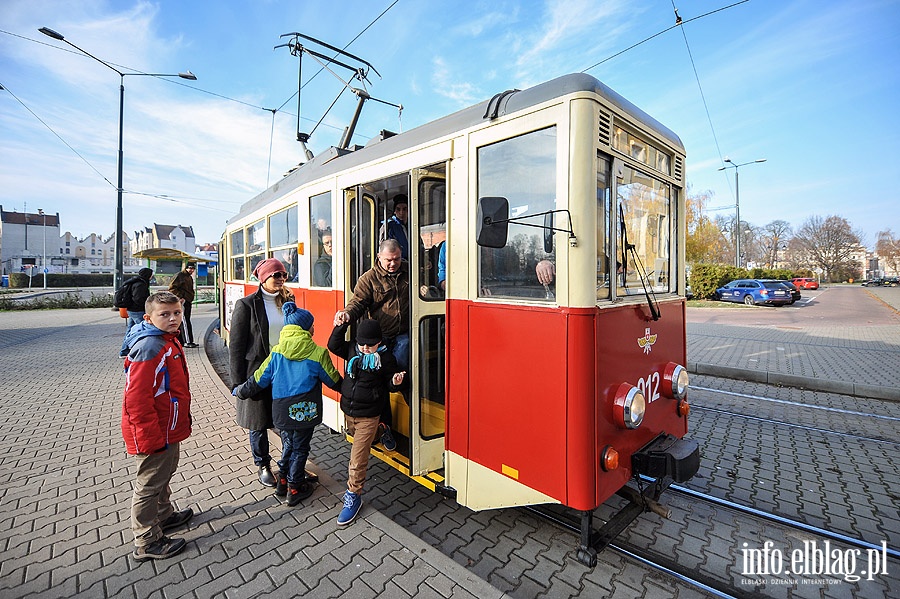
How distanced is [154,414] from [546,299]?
8.42 ft

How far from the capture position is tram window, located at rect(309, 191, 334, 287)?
4.42 m

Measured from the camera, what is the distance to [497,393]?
→ 287 centimetres

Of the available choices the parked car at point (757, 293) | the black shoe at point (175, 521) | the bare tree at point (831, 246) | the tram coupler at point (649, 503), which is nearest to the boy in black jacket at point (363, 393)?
the black shoe at point (175, 521)

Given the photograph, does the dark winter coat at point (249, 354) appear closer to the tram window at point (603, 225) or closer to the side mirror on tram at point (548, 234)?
the side mirror on tram at point (548, 234)

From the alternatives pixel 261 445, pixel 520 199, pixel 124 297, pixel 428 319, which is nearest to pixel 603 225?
pixel 520 199

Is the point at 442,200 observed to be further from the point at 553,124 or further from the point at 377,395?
the point at 377,395

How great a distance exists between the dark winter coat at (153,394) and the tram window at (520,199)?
7.00 ft

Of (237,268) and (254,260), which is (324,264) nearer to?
(254,260)

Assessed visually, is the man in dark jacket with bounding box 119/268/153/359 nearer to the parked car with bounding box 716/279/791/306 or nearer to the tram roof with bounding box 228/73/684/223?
the tram roof with bounding box 228/73/684/223

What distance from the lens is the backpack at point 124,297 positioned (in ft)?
24.5

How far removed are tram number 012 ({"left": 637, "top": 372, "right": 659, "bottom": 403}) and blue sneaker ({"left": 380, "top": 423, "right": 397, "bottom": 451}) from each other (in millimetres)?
2044

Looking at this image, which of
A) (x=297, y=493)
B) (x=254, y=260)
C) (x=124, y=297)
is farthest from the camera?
(x=124, y=297)

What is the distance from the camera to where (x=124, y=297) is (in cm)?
751

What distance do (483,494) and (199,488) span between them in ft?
8.41
